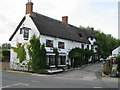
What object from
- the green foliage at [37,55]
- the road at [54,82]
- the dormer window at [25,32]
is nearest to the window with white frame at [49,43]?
the green foliage at [37,55]

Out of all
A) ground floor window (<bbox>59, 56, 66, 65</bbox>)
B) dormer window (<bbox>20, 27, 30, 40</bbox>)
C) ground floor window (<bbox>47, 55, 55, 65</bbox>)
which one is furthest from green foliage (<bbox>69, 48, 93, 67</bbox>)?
dormer window (<bbox>20, 27, 30, 40</bbox>)

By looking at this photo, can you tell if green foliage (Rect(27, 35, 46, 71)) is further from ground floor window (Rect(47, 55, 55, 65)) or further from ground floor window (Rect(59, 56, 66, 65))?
ground floor window (Rect(59, 56, 66, 65))

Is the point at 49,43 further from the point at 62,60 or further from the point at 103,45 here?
the point at 103,45

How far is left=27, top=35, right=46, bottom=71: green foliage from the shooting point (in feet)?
73.4

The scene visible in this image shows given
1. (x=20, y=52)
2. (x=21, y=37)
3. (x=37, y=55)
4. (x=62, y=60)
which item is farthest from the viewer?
(x=62, y=60)

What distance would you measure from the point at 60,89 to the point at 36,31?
15101 millimetres

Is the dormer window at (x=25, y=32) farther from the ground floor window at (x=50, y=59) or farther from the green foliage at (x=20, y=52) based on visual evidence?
the ground floor window at (x=50, y=59)

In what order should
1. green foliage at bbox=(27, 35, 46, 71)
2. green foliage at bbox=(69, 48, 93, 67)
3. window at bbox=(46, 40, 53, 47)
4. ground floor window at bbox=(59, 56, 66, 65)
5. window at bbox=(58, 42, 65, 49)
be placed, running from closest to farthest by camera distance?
→ green foliage at bbox=(27, 35, 46, 71), window at bbox=(46, 40, 53, 47), ground floor window at bbox=(59, 56, 66, 65), window at bbox=(58, 42, 65, 49), green foliage at bbox=(69, 48, 93, 67)

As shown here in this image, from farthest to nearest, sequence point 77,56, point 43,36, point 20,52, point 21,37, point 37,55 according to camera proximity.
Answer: point 77,56 < point 21,37 < point 20,52 < point 43,36 < point 37,55

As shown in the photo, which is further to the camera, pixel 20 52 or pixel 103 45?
pixel 103 45

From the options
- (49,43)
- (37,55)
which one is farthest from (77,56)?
(37,55)

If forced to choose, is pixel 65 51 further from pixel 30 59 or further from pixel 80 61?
pixel 30 59

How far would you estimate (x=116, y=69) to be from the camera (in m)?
18.8

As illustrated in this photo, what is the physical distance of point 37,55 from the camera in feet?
73.6
